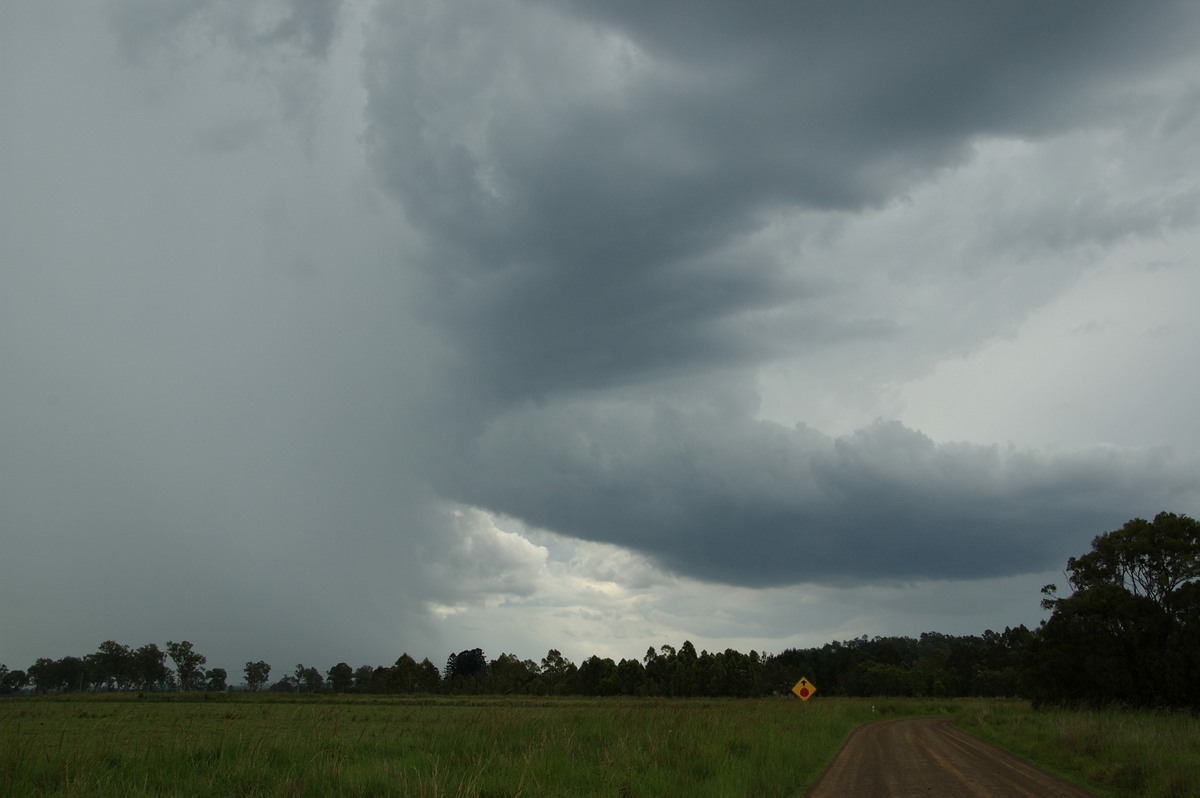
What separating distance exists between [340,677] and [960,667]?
142233mm

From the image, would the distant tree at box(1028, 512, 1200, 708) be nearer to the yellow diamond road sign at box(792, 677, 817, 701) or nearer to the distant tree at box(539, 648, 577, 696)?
the yellow diamond road sign at box(792, 677, 817, 701)

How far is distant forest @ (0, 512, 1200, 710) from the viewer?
50.4 m

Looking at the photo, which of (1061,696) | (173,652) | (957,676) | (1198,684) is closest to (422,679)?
(173,652)

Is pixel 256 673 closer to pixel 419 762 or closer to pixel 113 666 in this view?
pixel 113 666

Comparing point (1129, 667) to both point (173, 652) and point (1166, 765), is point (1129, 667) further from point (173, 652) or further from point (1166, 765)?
point (173, 652)

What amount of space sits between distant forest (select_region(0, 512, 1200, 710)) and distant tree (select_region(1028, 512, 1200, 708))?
0.26 feet

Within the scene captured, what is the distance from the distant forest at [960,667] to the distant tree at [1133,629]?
0.08 m

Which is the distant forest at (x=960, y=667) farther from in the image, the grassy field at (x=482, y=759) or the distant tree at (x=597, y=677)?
the grassy field at (x=482, y=759)

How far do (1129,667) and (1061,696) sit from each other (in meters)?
6.76

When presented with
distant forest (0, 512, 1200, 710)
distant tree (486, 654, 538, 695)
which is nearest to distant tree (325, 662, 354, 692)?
distant forest (0, 512, 1200, 710)

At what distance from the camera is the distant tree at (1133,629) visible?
159ft

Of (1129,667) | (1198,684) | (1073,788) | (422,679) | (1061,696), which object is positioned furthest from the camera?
(422,679)

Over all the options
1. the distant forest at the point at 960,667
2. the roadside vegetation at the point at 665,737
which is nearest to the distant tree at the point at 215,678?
the distant forest at the point at 960,667

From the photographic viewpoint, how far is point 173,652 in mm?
172000
